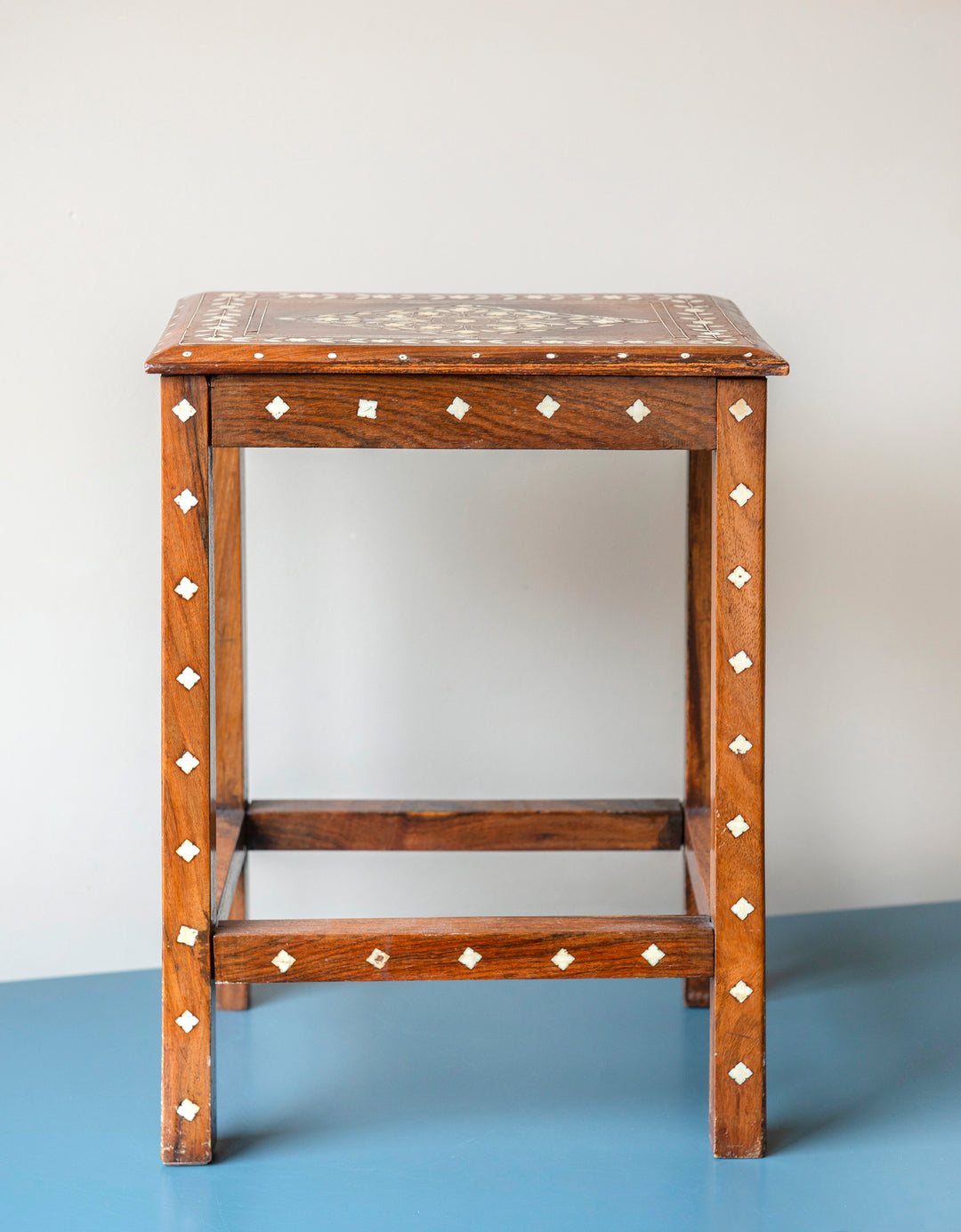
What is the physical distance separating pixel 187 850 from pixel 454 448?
0.44 metres

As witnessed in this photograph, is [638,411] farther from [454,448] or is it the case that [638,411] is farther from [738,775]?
[738,775]

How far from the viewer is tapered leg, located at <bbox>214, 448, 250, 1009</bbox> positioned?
1.58m

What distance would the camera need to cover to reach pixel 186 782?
123 centimetres

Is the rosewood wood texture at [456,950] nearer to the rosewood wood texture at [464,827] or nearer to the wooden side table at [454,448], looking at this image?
the wooden side table at [454,448]

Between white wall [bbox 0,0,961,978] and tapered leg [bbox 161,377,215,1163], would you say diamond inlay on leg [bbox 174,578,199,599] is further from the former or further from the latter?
white wall [bbox 0,0,961,978]

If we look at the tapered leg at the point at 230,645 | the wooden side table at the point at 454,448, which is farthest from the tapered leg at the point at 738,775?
the tapered leg at the point at 230,645

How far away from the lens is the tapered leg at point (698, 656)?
1.60 m

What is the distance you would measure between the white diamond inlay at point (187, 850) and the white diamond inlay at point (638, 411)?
1.79ft

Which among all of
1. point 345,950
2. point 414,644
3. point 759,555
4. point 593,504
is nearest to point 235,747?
point 414,644

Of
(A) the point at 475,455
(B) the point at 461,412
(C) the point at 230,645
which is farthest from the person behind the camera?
(A) the point at 475,455

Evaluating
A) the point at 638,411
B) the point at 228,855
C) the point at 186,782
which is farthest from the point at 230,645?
the point at 638,411

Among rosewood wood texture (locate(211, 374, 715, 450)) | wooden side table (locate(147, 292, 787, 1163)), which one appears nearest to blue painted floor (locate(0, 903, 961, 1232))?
wooden side table (locate(147, 292, 787, 1163))

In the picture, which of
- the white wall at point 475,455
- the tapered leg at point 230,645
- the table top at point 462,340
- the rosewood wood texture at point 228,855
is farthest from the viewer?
the white wall at point 475,455

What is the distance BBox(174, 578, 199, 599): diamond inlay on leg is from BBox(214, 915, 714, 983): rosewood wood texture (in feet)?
1.01
